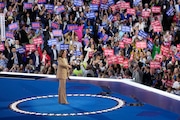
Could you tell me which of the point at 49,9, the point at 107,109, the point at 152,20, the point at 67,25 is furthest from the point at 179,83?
the point at 49,9

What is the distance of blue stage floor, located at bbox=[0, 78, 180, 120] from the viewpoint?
9516 mm

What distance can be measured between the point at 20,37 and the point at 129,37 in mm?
5090

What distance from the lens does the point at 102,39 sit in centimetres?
1627

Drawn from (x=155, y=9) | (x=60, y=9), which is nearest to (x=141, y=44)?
(x=155, y=9)

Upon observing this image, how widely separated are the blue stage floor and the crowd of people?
162 centimetres

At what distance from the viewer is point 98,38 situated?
1673 centimetres

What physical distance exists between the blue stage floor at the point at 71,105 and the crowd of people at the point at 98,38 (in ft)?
5.33

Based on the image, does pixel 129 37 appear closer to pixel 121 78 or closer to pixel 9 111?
pixel 121 78

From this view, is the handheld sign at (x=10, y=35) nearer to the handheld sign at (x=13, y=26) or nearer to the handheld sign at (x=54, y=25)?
the handheld sign at (x=13, y=26)

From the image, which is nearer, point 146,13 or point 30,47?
point 146,13

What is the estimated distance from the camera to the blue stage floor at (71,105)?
31.2 ft

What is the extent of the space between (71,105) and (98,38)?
637 cm

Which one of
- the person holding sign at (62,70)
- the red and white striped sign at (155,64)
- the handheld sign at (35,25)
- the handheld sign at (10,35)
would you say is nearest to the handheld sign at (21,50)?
the handheld sign at (10,35)

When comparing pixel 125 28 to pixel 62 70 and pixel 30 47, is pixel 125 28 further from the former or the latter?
pixel 62 70
